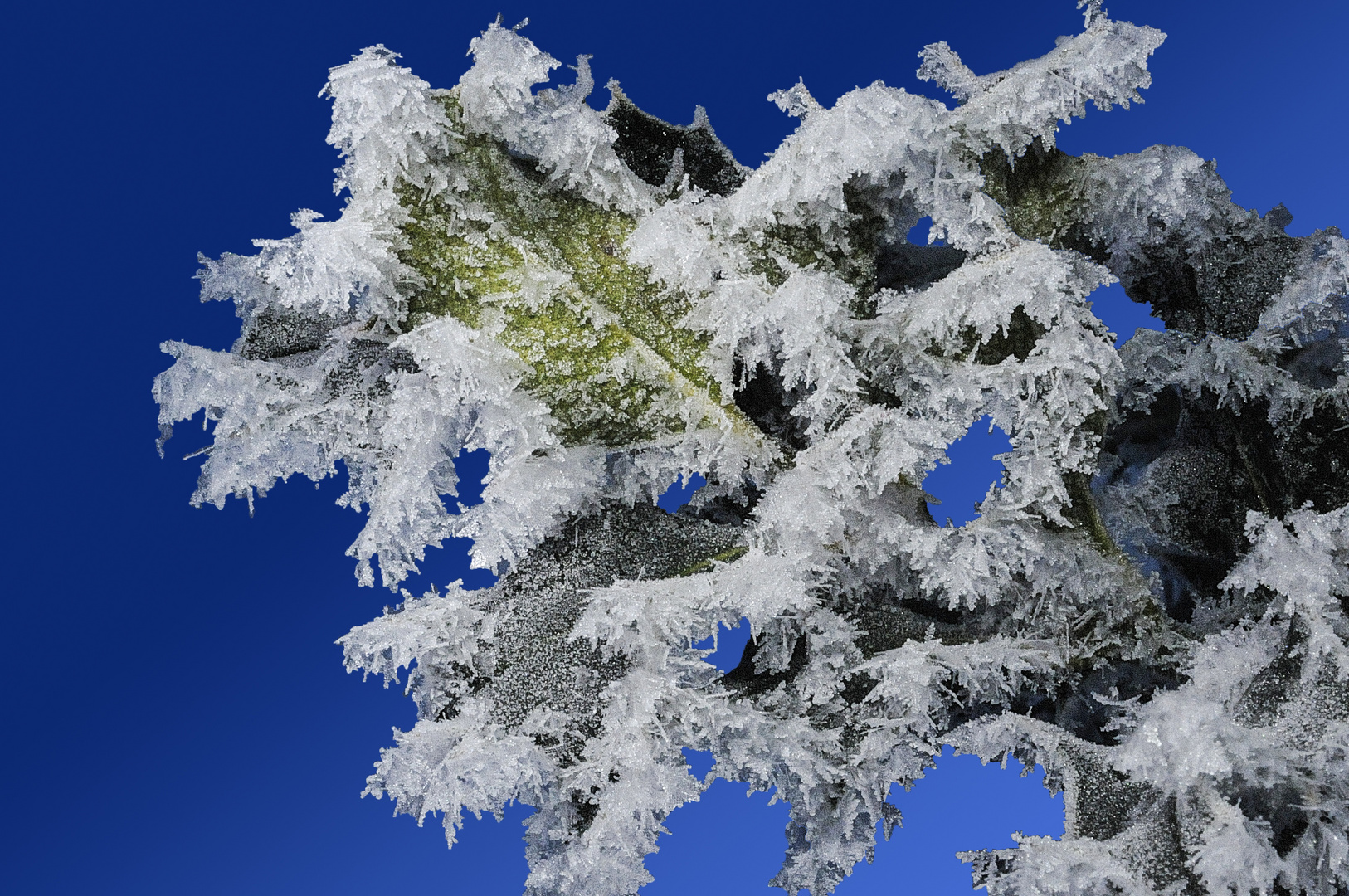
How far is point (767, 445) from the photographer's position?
5.42 feet

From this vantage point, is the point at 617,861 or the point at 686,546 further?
the point at 686,546

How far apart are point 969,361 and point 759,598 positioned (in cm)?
41

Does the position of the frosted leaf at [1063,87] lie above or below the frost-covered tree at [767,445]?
above

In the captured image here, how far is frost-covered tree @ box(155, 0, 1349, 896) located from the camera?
4.94 feet

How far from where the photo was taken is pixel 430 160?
154 cm

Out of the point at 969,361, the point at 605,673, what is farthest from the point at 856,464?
the point at 605,673

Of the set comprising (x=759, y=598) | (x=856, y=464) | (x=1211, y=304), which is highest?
(x=1211, y=304)

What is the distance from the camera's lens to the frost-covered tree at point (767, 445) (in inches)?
59.2

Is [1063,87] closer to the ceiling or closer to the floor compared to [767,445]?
closer to the ceiling

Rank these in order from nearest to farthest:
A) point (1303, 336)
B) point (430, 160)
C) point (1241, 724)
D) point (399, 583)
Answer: point (1241, 724), point (430, 160), point (399, 583), point (1303, 336)

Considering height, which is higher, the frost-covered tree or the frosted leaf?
the frosted leaf

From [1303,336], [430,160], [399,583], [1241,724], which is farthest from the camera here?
[1303,336]

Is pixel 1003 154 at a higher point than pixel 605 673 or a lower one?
higher

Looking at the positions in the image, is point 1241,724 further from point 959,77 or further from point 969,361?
point 959,77
